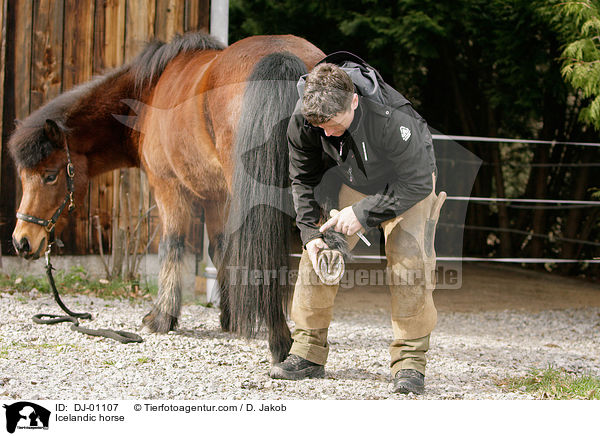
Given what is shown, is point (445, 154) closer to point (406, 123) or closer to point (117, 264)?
point (117, 264)

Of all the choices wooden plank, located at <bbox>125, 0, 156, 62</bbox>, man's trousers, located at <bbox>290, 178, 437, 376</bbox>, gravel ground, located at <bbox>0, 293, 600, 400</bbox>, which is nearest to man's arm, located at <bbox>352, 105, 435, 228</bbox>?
man's trousers, located at <bbox>290, 178, 437, 376</bbox>

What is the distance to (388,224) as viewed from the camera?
97.0 inches

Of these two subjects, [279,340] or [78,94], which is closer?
[279,340]

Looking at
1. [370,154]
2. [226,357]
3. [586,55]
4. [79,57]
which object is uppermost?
[586,55]

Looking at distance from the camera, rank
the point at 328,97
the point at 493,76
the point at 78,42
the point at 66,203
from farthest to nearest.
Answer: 1. the point at 493,76
2. the point at 78,42
3. the point at 66,203
4. the point at 328,97

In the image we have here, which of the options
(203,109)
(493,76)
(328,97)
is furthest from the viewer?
(493,76)

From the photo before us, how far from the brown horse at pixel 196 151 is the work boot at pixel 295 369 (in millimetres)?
99

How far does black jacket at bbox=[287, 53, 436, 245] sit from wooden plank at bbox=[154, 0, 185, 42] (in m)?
2.83

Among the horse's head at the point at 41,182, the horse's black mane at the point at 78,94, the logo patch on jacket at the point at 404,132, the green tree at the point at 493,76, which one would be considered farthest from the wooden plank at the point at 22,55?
the logo patch on jacket at the point at 404,132

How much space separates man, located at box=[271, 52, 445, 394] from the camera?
2250 millimetres

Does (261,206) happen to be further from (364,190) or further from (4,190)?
(4,190)

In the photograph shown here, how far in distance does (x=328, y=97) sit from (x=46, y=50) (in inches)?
134

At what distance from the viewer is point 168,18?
15.9 feet

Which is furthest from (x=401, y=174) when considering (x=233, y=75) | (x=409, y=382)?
(x=233, y=75)
